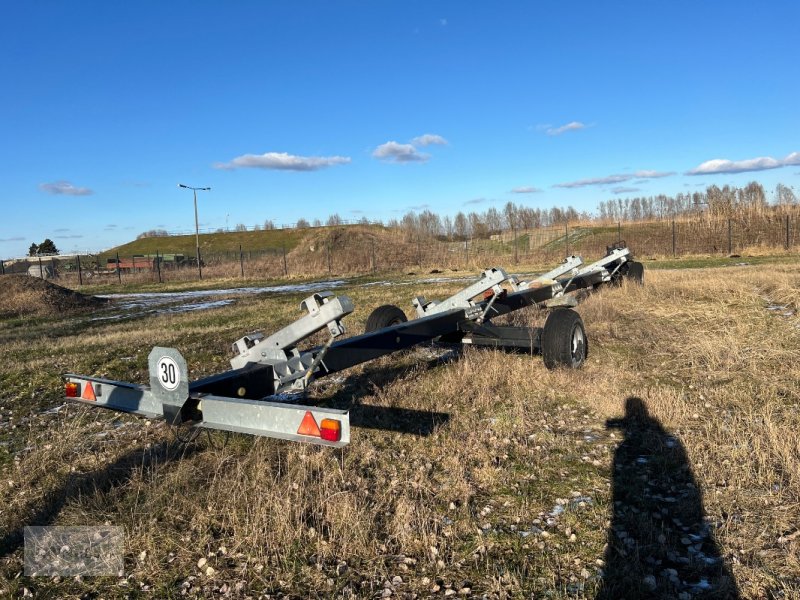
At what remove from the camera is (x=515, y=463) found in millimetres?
4262

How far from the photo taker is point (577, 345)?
6852mm

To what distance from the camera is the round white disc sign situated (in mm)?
3332

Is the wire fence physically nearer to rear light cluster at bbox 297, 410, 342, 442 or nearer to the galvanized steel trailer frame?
the galvanized steel trailer frame

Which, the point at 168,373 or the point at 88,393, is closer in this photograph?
the point at 168,373

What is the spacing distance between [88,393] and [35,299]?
18128 millimetres

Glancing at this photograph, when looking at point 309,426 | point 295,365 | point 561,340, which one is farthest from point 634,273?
point 309,426

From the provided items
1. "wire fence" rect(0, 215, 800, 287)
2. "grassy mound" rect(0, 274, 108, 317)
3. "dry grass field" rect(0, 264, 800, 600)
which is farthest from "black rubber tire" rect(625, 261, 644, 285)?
"wire fence" rect(0, 215, 800, 287)

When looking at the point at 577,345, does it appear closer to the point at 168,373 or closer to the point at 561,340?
the point at 561,340

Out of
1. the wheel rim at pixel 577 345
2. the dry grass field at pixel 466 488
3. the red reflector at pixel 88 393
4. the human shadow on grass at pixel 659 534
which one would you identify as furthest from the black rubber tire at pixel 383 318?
the red reflector at pixel 88 393

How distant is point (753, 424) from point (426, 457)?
2680mm

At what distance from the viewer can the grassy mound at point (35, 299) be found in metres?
18.1

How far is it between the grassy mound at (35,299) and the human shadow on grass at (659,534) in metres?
18.7

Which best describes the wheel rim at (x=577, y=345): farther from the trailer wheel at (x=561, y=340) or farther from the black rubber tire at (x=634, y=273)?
the black rubber tire at (x=634, y=273)

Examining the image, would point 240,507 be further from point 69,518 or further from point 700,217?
point 700,217
